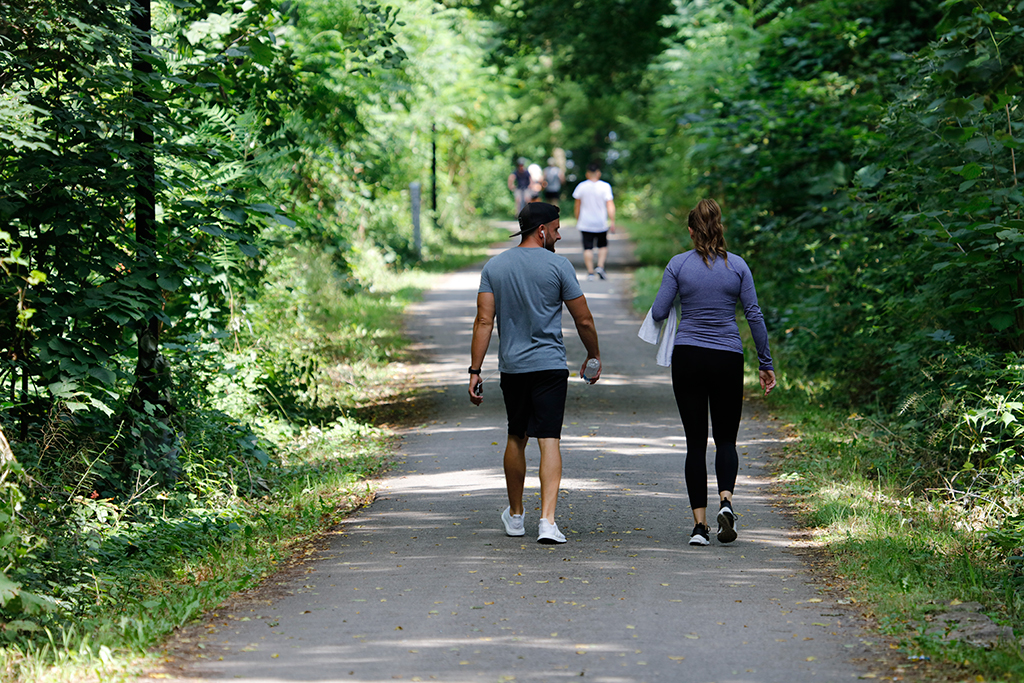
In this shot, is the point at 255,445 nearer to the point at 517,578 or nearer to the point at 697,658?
the point at 517,578

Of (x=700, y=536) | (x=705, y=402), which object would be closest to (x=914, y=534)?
(x=700, y=536)

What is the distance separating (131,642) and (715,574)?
317 centimetres

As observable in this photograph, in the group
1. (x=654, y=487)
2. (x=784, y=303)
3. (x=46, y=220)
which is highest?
(x=46, y=220)

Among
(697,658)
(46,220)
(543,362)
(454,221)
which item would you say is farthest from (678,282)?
(454,221)

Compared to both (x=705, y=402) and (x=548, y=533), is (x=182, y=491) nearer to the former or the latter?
(x=548, y=533)

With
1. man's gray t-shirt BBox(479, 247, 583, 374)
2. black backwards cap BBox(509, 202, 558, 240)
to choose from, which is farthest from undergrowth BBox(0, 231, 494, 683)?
black backwards cap BBox(509, 202, 558, 240)

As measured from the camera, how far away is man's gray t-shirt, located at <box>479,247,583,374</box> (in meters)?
6.78

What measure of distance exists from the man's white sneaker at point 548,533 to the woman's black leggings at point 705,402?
874 millimetres

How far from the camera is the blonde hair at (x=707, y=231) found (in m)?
6.79

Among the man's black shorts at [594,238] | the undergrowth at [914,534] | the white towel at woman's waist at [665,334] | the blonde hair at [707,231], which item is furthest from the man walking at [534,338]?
the man's black shorts at [594,238]

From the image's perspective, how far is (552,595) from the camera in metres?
5.82

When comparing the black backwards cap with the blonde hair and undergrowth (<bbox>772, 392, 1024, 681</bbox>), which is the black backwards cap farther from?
undergrowth (<bbox>772, 392, 1024, 681</bbox>)

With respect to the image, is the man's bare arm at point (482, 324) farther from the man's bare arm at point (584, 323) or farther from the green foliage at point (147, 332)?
the green foliage at point (147, 332)

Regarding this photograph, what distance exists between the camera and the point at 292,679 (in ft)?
15.3
